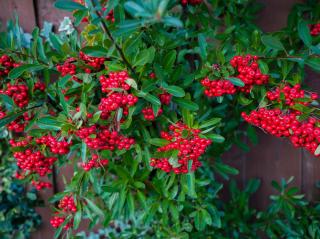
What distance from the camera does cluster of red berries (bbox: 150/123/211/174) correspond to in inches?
45.9

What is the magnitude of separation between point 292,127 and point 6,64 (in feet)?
3.53

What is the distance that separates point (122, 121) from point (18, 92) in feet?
1.39

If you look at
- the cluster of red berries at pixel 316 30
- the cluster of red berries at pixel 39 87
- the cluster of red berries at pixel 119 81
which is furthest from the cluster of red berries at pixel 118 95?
the cluster of red berries at pixel 316 30

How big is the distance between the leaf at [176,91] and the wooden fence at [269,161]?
3.24 ft

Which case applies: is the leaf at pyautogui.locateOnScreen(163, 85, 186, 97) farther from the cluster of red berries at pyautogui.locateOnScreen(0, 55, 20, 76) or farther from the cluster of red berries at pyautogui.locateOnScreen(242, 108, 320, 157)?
the cluster of red berries at pyautogui.locateOnScreen(0, 55, 20, 76)

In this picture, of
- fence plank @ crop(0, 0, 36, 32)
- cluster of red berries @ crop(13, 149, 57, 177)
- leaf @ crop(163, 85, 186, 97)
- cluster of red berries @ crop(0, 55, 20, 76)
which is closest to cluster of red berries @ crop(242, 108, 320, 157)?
leaf @ crop(163, 85, 186, 97)

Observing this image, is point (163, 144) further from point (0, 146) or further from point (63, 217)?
point (0, 146)

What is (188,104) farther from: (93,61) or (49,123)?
(49,123)

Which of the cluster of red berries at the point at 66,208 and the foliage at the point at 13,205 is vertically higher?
the cluster of red berries at the point at 66,208

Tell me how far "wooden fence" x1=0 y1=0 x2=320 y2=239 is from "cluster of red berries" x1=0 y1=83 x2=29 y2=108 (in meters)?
0.67

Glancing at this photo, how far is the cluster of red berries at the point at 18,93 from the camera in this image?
53.0 inches

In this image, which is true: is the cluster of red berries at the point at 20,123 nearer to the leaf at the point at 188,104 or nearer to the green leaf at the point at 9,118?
the green leaf at the point at 9,118

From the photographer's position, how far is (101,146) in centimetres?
125

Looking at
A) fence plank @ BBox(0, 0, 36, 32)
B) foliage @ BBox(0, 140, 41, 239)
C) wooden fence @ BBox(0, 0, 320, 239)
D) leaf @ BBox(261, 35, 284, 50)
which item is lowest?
foliage @ BBox(0, 140, 41, 239)
